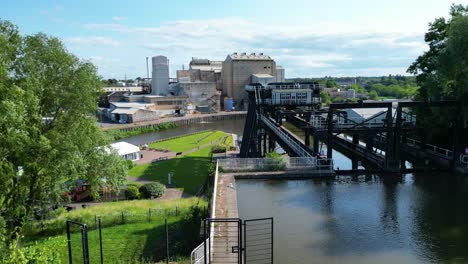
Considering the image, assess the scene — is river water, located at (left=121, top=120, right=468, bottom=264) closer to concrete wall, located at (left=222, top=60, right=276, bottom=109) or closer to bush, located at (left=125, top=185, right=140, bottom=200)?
bush, located at (left=125, top=185, right=140, bottom=200)

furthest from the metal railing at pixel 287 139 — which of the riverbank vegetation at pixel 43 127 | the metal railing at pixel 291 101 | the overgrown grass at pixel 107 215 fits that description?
the riverbank vegetation at pixel 43 127

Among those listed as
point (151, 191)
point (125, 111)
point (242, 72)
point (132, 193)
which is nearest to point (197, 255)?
point (151, 191)

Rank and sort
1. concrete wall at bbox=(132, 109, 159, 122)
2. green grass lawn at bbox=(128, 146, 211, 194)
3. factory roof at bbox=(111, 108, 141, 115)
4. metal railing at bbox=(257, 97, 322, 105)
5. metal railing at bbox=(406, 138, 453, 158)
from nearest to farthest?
metal railing at bbox=(406, 138, 453, 158) → green grass lawn at bbox=(128, 146, 211, 194) → metal railing at bbox=(257, 97, 322, 105) → concrete wall at bbox=(132, 109, 159, 122) → factory roof at bbox=(111, 108, 141, 115)

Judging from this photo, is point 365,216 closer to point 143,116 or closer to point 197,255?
point 197,255

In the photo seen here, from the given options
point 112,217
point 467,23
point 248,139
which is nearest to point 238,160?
point 112,217

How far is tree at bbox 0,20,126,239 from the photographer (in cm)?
1500

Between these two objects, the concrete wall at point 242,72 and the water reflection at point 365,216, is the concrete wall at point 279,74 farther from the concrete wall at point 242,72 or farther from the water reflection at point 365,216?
the water reflection at point 365,216

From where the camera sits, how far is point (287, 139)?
31.8 metres

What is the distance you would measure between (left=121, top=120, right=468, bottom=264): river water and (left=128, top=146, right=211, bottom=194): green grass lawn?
7.61 metres

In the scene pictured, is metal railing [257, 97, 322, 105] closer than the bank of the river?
Yes

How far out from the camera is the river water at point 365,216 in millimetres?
14203

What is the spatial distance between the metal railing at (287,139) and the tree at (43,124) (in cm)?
1374

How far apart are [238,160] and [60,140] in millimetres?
11682

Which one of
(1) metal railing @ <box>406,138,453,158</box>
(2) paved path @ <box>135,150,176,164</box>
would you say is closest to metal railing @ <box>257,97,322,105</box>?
(1) metal railing @ <box>406,138,453,158</box>
